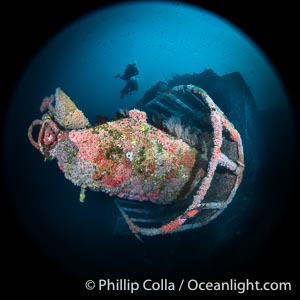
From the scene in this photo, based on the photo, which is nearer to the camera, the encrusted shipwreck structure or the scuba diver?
the encrusted shipwreck structure

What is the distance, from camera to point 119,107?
525cm

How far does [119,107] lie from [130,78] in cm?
209

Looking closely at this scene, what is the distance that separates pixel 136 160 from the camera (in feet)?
13.3

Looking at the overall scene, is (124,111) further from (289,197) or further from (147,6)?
(289,197)

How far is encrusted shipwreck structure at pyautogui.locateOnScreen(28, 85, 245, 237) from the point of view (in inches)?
153

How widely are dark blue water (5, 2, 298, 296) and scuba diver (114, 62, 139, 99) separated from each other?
0.85ft

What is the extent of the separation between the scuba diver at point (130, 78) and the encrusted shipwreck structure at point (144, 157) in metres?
2.65

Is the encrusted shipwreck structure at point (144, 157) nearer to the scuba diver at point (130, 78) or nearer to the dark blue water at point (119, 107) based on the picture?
the dark blue water at point (119, 107)

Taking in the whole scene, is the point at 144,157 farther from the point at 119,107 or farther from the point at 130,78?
the point at 130,78

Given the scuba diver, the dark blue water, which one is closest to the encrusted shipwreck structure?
the dark blue water

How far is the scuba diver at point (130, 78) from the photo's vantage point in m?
6.87

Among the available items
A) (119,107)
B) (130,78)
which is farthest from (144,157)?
(130,78)

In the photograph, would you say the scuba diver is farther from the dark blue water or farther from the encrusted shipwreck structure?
the encrusted shipwreck structure

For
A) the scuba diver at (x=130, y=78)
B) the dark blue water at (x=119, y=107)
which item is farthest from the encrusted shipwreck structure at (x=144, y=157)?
the scuba diver at (x=130, y=78)
